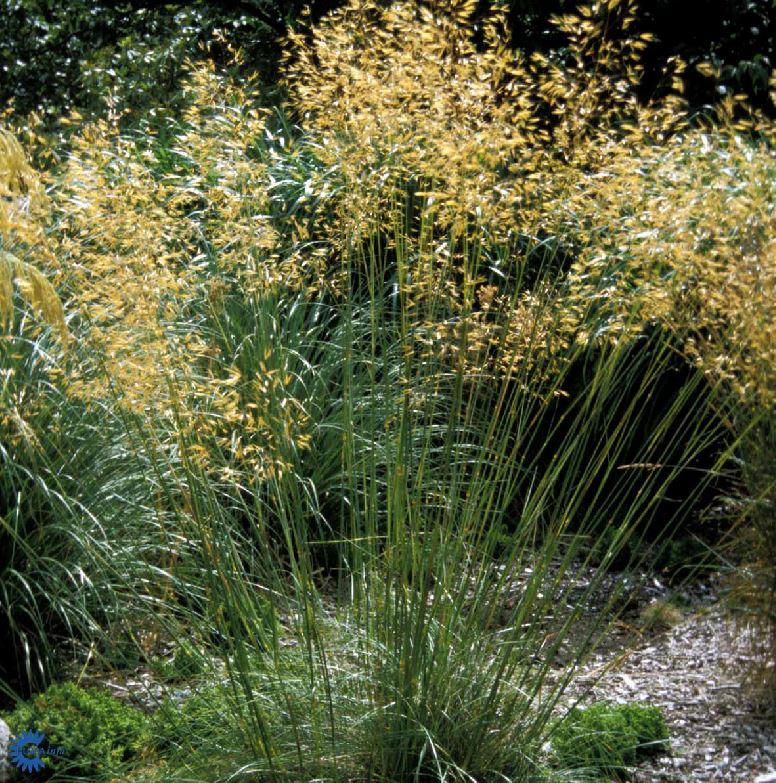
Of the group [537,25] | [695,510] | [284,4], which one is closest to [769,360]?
[695,510]

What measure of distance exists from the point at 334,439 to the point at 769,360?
261 centimetres

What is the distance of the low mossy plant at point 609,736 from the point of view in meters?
3.04

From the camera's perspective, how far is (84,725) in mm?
3262

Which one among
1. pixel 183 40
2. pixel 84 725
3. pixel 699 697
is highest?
pixel 183 40

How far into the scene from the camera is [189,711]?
3.07 metres

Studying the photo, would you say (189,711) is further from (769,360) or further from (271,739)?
(769,360)

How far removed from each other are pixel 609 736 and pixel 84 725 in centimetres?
161

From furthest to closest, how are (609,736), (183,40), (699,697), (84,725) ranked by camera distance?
(183,40), (699,697), (84,725), (609,736)

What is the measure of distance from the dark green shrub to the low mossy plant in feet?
4.02

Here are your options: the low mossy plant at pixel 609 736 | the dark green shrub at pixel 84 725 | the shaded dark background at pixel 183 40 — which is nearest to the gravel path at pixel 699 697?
the low mossy plant at pixel 609 736

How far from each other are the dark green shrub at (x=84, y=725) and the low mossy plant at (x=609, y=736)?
1226 millimetres

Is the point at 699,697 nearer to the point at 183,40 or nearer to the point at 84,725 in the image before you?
the point at 84,725

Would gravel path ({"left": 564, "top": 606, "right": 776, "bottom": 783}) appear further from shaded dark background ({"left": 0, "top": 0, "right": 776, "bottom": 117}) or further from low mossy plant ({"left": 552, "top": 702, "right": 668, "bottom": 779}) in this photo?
shaded dark background ({"left": 0, "top": 0, "right": 776, "bottom": 117})

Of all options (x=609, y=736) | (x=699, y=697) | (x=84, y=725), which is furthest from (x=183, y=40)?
(x=609, y=736)
